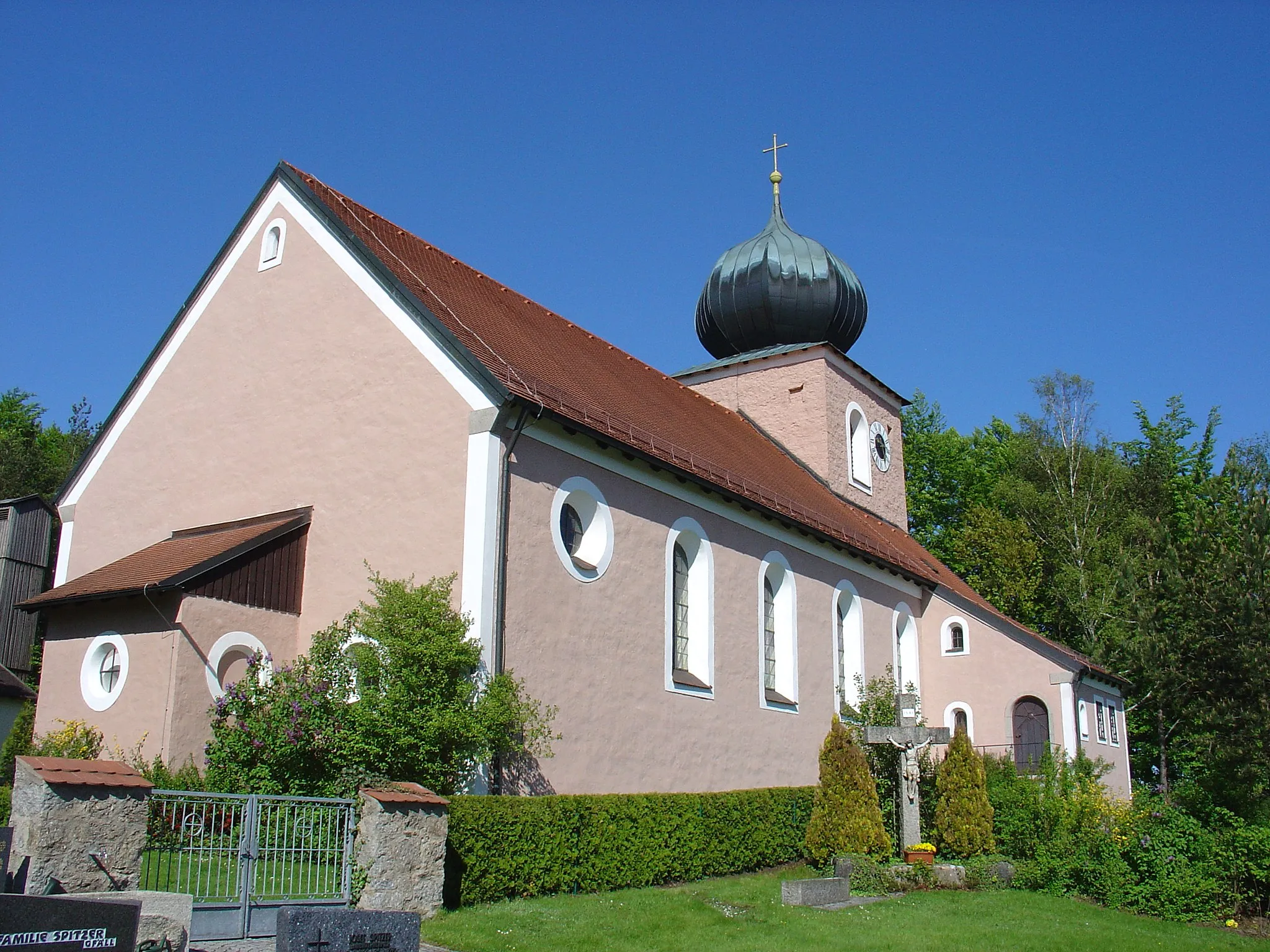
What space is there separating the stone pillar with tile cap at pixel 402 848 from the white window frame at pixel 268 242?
8850 millimetres

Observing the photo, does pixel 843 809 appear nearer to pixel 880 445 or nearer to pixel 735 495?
pixel 735 495

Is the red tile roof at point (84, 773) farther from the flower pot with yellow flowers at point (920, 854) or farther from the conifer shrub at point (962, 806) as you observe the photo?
the conifer shrub at point (962, 806)

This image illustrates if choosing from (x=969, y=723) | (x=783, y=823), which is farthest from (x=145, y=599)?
(x=969, y=723)

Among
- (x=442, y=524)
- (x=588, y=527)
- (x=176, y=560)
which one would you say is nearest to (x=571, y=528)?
(x=588, y=527)

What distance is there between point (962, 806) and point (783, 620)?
4.35 meters

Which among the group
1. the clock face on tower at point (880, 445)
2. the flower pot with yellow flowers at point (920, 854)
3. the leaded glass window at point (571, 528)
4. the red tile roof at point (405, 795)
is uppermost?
the clock face on tower at point (880, 445)

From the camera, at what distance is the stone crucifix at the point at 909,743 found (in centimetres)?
1694

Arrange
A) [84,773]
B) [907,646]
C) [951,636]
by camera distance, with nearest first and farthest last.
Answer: [84,773], [907,646], [951,636]

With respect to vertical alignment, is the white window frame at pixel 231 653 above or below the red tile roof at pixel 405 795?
above

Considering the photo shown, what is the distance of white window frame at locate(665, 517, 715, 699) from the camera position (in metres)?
17.1

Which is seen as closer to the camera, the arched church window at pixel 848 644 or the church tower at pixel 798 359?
the arched church window at pixel 848 644

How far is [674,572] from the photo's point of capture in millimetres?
17438

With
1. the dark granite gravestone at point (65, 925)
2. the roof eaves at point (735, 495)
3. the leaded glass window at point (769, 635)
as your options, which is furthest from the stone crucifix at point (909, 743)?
the dark granite gravestone at point (65, 925)

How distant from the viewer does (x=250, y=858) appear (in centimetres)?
947
